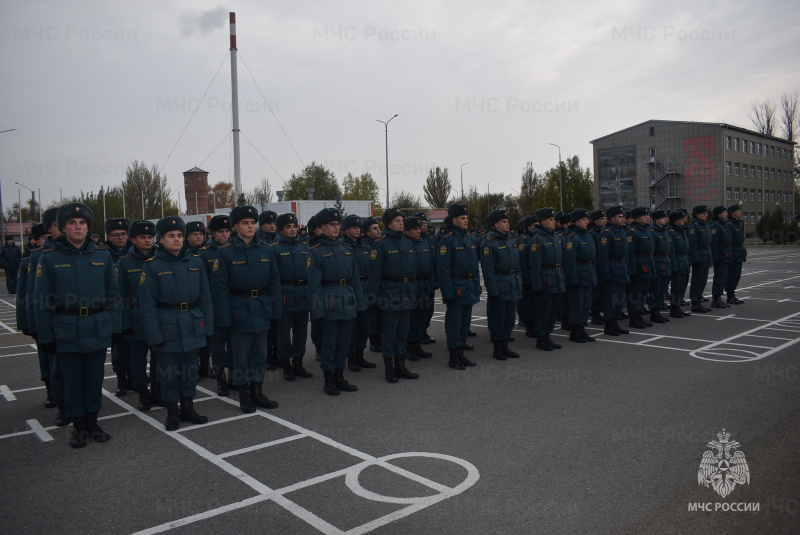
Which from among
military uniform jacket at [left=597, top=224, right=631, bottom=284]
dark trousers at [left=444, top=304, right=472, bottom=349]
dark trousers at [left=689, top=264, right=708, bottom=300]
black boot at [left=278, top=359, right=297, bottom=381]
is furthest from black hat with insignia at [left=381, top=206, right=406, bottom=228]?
dark trousers at [left=689, top=264, right=708, bottom=300]

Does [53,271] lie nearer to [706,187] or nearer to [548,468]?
[548,468]

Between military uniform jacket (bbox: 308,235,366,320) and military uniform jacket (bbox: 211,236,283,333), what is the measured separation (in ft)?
1.95

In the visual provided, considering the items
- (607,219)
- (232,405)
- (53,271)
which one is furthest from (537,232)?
(53,271)

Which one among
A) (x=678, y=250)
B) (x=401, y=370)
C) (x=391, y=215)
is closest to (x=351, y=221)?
(x=391, y=215)

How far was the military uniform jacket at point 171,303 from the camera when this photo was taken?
587 centimetres

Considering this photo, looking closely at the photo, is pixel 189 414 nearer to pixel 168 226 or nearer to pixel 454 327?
pixel 168 226

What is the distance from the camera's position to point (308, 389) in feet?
24.7

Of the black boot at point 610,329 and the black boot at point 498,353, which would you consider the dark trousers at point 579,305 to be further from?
the black boot at point 498,353

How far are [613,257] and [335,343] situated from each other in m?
6.35

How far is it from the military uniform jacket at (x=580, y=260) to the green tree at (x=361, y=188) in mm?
62055

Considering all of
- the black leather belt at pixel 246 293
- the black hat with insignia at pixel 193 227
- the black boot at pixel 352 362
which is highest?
the black hat with insignia at pixel 193 227

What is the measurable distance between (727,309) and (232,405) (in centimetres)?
1164

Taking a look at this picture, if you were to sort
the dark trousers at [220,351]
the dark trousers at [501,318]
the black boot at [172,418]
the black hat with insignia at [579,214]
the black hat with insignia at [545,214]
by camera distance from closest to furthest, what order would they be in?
the black boot at [172,418] → the dark trousers at [220,351] → the dark trousers at [501,318] → the black hat with insignia at [545,214] → the black hat with insignia at [579,214]

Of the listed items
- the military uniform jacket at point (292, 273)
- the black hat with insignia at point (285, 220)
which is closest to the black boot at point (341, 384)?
the military uniform jacket at point (292, 273)
